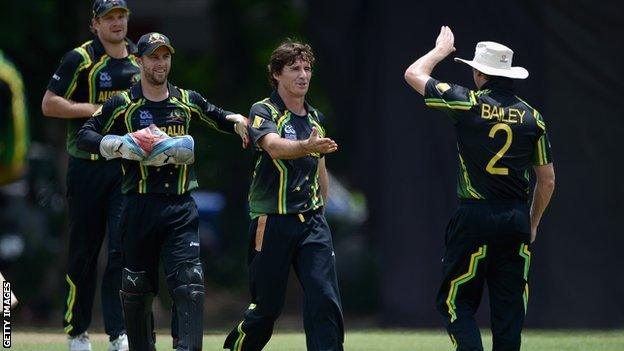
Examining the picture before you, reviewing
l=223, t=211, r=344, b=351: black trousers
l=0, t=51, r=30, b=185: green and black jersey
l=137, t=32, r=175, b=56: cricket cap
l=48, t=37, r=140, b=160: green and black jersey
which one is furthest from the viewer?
l=48, t=37, r=140, b=160: green and black jersey

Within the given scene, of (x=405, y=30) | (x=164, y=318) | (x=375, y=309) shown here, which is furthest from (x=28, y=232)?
(x=405, y=30)

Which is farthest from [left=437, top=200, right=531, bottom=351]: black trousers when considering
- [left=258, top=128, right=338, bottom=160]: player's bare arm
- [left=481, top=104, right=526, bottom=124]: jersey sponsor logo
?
[left=258, top=128, right=338, bottom=160]: player's bare arm

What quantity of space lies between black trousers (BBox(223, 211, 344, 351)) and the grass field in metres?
1.94

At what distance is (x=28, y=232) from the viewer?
18.1 metres

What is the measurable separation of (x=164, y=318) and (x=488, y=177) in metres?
9.73

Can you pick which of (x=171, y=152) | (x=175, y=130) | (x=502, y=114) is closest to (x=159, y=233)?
(x=171, y=152)

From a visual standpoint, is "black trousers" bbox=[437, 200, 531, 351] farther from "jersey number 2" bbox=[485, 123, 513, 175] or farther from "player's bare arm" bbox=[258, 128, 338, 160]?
"player's bare arm" bbox=[258, 128, 338, 160]

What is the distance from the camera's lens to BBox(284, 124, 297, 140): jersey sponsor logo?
7617mm

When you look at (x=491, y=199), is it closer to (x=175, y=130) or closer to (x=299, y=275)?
(x=299, y=275)

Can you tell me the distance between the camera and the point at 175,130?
7953 millimetres

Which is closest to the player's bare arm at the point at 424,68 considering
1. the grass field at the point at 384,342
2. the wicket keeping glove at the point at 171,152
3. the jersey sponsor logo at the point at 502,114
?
the jersey sponsor logo at the point at 502,114

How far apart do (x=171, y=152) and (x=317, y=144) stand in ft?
3.27

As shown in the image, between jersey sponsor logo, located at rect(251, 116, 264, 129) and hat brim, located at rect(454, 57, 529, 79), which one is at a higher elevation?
hat brim, located at rect(454, 57, 529, 79)

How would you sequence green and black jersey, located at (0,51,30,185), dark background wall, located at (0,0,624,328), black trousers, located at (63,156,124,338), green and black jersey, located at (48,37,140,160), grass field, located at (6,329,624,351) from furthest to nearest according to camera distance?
dark background wall, located at (0,0,624,328) < grass field, located at (6,329,624,351) < green and black jersey, located at (48,37,140,160) < black trousers, located at (63,156,124,338) < green and black jersey, located at (0,51,30,185)
